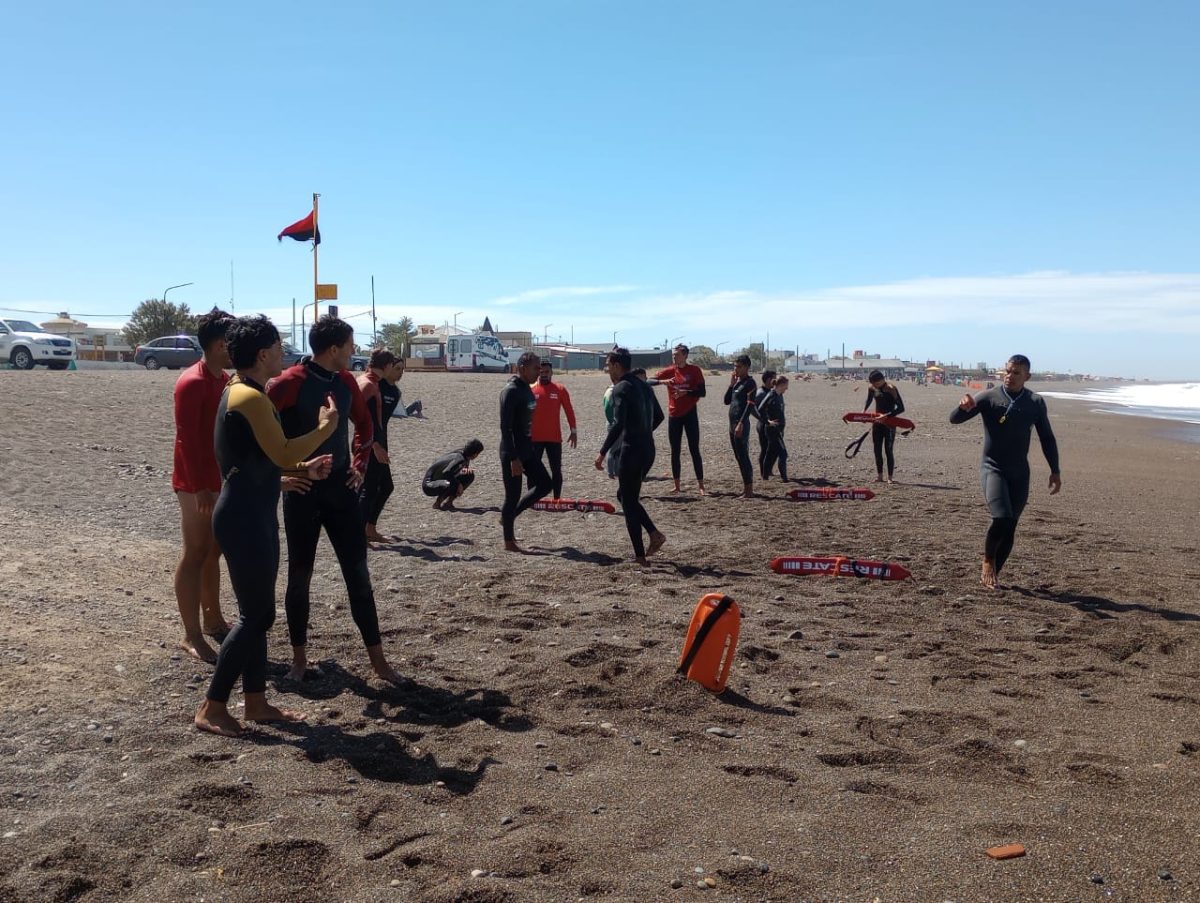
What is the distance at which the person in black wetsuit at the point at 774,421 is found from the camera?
15383 mm

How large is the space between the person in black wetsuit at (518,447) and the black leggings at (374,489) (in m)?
1.14

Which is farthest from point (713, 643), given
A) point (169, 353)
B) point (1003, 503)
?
point (169, 353)

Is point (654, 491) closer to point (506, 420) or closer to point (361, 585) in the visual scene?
point (506, 420)

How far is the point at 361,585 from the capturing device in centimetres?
565

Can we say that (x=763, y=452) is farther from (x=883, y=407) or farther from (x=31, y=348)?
(x=31, y=348)

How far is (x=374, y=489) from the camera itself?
9680 millimetres

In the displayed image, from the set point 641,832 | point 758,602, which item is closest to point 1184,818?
point 641,832

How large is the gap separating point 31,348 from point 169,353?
306 inches

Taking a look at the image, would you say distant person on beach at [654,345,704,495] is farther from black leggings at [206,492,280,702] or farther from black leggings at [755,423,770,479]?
black leggings at [206,492,280,702]

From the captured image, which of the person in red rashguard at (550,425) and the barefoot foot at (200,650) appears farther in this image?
the person in red rashguard at (550,425)

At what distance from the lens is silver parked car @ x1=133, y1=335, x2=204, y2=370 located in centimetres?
3922

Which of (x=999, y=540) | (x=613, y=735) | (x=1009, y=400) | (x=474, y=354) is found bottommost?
(x=613, y=735)

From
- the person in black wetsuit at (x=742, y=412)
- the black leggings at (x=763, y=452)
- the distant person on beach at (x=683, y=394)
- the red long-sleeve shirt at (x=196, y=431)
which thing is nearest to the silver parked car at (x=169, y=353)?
the black leggings at (x=763, y=452)

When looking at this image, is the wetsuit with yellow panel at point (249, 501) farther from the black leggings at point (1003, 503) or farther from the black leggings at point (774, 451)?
the black leggings at point (774, 451)
